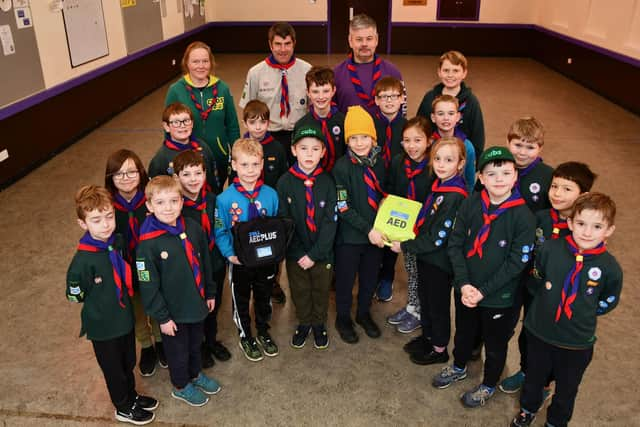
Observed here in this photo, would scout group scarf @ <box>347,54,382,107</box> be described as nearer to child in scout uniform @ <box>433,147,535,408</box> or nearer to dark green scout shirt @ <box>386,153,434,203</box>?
dark green scout shirt @ <box>386,153,434,203</box>

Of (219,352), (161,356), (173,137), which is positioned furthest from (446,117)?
(161,356)

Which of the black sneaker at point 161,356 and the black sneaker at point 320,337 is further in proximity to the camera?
the black sneaker at point 320,337

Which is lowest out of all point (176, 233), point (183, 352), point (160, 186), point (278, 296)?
point (278, 296)

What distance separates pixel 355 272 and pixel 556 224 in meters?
1.16

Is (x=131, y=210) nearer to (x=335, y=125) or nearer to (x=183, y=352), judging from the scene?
(x=183, y=352)

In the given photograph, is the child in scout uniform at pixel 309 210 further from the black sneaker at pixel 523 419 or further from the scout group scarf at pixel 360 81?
the black sneaker at pixel 523 419

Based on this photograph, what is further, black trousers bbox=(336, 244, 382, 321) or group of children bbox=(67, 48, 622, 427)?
black trousers bbox=(336, 244, 382, 321)

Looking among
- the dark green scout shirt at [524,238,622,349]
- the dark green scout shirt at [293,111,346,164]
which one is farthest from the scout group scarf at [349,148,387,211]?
the dark green scout shirt at [524,238,622,349]

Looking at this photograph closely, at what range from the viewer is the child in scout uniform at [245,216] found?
272cm

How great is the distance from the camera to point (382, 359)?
305cm

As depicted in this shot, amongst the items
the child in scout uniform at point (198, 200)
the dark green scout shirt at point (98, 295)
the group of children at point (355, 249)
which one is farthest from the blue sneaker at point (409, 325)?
the dark green scout shirt at point (98, 295)

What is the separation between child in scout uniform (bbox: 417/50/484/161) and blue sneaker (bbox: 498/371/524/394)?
157cm

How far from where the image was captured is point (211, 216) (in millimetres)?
2770

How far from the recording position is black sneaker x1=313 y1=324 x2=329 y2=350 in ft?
10.3
